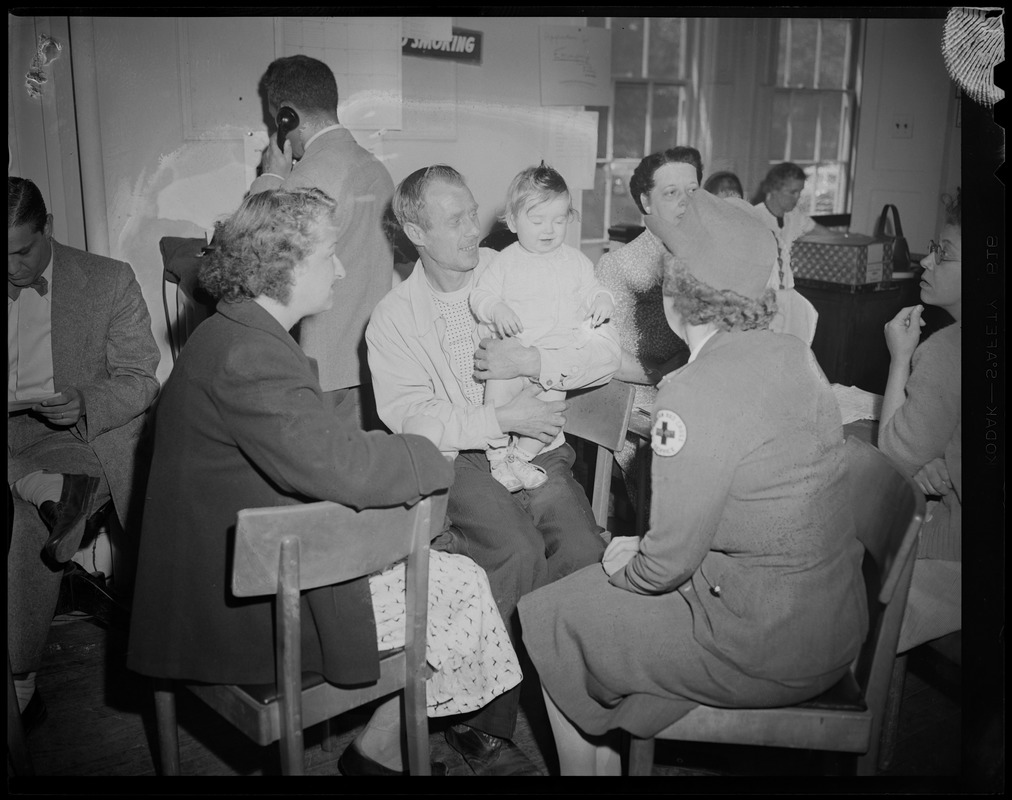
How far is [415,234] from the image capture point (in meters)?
2.57

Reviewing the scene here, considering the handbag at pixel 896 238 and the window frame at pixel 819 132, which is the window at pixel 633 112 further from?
the handbag at pixel 896 238

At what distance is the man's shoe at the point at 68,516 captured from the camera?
2674 mm

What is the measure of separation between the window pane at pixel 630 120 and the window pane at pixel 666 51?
6.3 inches

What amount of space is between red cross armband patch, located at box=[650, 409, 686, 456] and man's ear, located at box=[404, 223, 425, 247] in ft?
3.26

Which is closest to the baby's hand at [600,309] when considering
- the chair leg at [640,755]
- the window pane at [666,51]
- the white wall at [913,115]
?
the white wall at [913,115]

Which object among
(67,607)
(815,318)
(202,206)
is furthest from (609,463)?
(67,607)

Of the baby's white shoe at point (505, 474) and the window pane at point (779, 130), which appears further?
the window pane at point (779, 130)

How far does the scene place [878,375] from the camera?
8.32 feet

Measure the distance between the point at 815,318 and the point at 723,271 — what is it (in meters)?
0.89

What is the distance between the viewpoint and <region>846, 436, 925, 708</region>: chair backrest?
190 centimetres

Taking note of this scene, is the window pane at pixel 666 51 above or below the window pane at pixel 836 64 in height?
above

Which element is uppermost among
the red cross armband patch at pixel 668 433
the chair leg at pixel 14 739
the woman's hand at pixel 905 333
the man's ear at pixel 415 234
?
the man's ear at pixel 415 234

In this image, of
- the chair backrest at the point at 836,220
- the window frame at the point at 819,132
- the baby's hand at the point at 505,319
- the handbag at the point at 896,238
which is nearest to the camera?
the baby's hand at the point at 505,319

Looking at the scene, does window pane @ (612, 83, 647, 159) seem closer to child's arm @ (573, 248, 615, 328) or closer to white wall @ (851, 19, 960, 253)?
white wall @ (851, 19, 960, 253)
